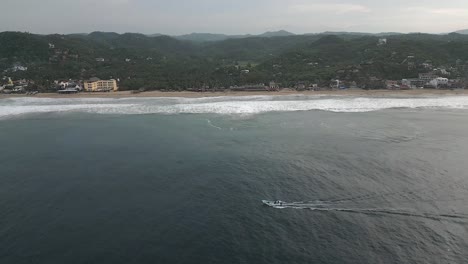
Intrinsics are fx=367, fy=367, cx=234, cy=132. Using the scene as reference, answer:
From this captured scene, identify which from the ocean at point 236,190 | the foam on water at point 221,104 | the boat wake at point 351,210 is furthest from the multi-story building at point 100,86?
the boat wake at point 351,210

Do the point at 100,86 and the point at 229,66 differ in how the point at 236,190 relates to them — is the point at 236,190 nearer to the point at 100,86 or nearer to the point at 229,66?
the point at 100,86

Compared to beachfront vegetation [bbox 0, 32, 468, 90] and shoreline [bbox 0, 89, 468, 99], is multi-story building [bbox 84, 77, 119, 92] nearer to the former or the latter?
beachfront vegetation [bbox 0, 32, 468, 90]

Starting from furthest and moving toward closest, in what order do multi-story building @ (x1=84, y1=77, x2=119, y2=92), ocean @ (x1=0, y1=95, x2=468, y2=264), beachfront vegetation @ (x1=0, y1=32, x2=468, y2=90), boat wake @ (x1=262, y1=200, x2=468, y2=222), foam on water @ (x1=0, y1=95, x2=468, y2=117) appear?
1. beachfront vegetation @ (x1=0, y1=32, x2=468, y2=90)
2. multi-story building @ (x1=84, y1=77, x2=119, y2=92)
3. foam on water @ (x1=0, y1=95, x2=468, y2=117)
4. boat wake @ (x1=262, y1=200, x2=468, y2=222)
5. ocean @ (x1=0, y1=95, x2=468, y2=264)

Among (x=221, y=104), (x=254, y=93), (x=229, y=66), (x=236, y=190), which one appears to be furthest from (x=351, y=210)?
(x=229, y=66)

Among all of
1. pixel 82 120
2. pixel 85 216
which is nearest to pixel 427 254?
pixel 85 216

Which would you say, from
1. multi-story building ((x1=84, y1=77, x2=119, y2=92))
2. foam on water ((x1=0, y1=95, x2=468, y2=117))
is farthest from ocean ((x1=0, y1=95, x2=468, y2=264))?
multi-story building ((x1=84, y1=77, x2=119, y2=92))

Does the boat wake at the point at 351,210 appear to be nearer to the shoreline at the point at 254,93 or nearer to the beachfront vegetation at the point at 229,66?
the shoreline at the point at 254,93
